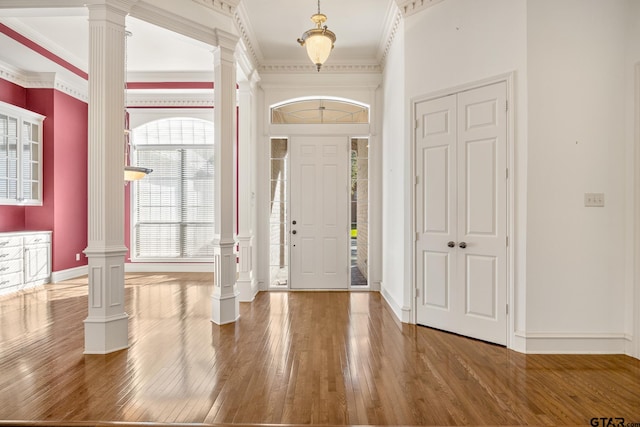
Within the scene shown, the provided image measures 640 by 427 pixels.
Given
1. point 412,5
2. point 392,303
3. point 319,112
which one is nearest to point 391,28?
point 412,5

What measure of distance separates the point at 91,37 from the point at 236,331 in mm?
3168

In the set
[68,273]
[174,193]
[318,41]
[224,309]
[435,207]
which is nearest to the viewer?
[318,41]

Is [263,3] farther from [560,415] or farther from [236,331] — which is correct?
→ [560,415]

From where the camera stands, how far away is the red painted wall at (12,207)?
591cm

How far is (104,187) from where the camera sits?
3410mm

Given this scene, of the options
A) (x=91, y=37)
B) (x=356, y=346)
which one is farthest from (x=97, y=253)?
(x=356, y=346)

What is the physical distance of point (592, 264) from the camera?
3.39 metres

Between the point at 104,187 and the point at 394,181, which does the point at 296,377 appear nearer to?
the point at 104,187

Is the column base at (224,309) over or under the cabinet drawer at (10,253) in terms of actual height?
under

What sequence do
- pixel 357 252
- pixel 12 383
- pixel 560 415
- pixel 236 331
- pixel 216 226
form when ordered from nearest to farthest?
pixel 560 415
pixel 12 383
pixel 236 331
pixel 216 226
pixel 357 252

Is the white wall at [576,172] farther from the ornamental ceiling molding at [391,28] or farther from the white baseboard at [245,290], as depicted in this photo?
the white baseboard at [245,290]

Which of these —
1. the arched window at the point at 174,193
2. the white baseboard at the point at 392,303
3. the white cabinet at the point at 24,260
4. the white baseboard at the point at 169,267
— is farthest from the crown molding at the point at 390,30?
the white cabinet at the point at 24,260

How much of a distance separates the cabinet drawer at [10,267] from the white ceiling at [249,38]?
9.98 ft

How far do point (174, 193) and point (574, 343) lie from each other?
7210 mm
